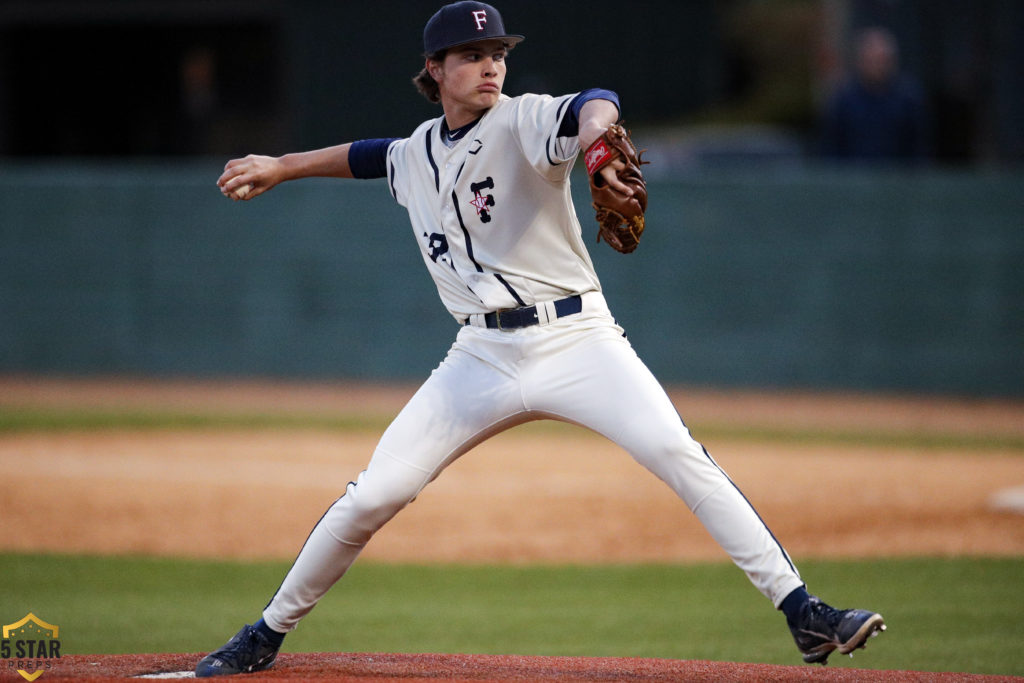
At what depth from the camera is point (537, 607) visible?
20.3 feet

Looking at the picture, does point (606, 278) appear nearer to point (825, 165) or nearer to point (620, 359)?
point (825, 165)

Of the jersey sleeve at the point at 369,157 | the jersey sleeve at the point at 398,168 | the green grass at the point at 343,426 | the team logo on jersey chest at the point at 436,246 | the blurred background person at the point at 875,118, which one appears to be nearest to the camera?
the team logo on jersey chest at the point at 436,246

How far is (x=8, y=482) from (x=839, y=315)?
26.3ft

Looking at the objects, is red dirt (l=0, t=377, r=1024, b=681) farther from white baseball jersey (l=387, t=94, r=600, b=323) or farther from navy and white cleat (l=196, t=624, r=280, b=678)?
white baseball jersey (l=387, t=94, r=600, b=323)

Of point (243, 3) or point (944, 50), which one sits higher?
point (243, 3)

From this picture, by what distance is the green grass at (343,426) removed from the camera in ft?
35.2

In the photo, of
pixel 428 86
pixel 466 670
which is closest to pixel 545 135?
pixel 428 86

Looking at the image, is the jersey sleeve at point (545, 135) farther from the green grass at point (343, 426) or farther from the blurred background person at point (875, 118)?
the blurred background person at point (875, 118)

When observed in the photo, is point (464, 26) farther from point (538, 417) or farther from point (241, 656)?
point (241, 656)

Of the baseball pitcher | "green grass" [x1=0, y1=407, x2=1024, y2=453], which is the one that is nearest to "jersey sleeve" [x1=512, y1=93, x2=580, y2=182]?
the baseball pitcher

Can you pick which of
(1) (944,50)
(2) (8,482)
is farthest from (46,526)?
(1) (944,50)

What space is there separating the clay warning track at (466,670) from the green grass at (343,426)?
6842 mm

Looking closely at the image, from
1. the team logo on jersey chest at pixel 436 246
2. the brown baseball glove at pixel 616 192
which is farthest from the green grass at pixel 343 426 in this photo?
the brown baseball glove at pixel 616 192

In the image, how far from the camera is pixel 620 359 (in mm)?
3562
